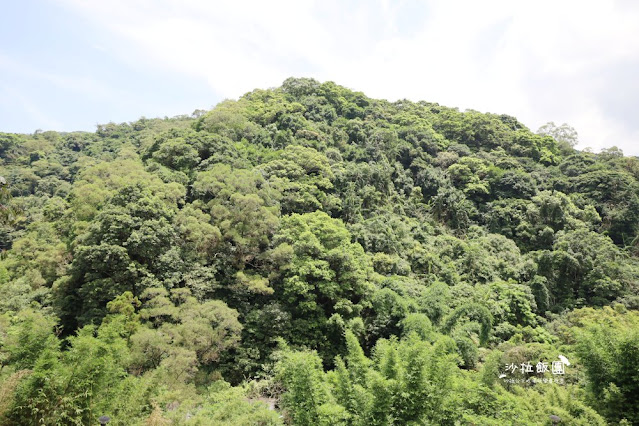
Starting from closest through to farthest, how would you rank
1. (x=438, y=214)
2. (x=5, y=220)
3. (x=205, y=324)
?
(x=5, y=220) → (x=205, y=324) → (x=438, y=214)

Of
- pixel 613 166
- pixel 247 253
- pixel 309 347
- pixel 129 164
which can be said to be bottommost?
pixel 309 347

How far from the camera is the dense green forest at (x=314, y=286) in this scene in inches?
337

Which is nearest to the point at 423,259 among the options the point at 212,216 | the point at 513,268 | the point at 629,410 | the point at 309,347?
the point at 513,268

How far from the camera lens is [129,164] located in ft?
76.7

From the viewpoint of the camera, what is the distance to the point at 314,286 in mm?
19297

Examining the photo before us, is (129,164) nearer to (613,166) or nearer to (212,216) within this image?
(212,216)

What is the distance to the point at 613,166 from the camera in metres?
39.1

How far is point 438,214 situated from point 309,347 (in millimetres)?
22553

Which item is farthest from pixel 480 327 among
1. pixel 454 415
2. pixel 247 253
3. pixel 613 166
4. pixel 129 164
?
pixel 613 166

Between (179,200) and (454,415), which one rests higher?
(179,200)

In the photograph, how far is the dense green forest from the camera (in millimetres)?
8562

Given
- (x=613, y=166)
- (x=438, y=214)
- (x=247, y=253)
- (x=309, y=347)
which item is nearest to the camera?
(x=309, y=347)

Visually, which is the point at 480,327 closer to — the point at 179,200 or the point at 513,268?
the point at 513,268

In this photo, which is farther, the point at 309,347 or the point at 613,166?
the point at 613,166
